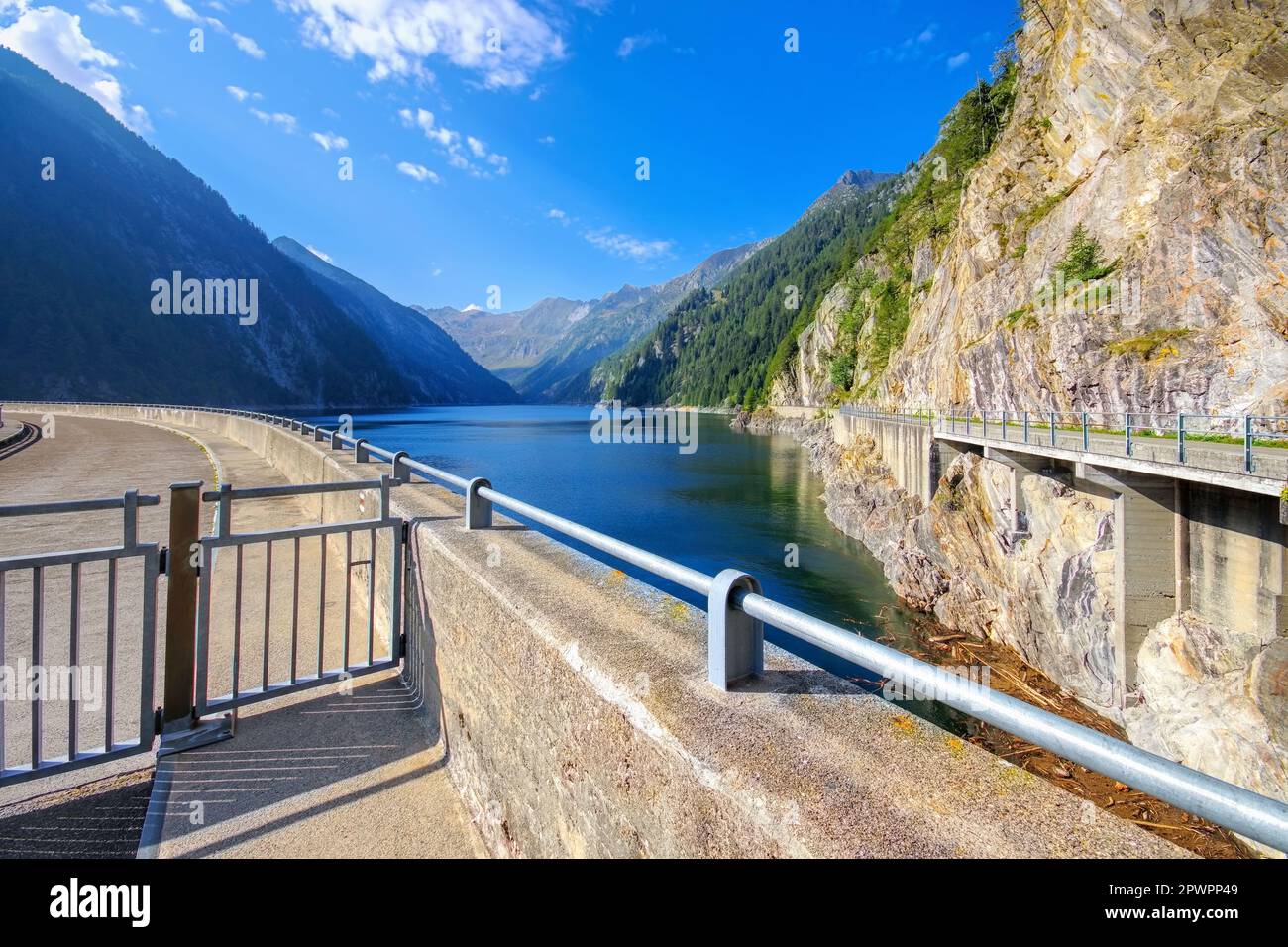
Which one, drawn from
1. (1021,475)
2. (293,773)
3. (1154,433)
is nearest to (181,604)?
(293,773)

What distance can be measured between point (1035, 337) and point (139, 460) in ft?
114

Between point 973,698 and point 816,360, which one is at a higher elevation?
point 816,360

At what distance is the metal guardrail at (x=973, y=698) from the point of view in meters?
1.11

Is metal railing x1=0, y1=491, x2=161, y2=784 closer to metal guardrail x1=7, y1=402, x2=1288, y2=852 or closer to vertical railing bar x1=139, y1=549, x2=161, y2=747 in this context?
vertical railing bar x1=139, y1=549, x2=161, y2=747

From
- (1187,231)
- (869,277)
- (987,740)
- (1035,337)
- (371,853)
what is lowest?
(987,740)

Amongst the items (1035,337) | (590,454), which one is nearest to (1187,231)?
(1035,337)

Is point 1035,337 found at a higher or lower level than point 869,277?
lower

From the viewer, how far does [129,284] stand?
4840 inches

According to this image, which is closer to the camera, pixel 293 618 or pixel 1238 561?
pixel 293 618

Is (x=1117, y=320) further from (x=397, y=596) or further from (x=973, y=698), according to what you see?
(x=973, y=698)

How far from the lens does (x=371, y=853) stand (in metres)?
3.15

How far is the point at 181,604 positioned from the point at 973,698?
448 cm
